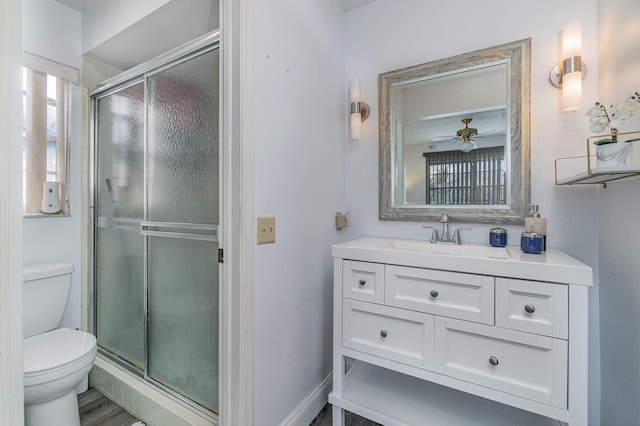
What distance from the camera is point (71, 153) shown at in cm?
192

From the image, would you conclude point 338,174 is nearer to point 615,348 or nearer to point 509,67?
point 509,67

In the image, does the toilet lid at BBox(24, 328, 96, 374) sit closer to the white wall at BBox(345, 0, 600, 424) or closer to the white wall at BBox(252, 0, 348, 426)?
the white wall at BBox(252, 0, 348, 426)

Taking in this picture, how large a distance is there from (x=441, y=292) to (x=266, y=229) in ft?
2.53

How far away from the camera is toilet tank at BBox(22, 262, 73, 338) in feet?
5.22

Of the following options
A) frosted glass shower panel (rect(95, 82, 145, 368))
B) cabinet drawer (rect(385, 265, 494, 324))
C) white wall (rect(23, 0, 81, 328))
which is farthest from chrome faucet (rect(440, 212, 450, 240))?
white wall (rect(23, 0, 81, 328))

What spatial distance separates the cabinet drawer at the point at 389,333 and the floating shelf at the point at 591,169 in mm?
777

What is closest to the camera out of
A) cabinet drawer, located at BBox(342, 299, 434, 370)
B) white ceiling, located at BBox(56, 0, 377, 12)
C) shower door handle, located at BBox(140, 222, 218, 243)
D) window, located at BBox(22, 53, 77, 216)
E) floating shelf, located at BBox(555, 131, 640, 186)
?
floating shelf, located at BBox(555, 131, 640, 186)

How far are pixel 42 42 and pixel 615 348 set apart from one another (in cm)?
342

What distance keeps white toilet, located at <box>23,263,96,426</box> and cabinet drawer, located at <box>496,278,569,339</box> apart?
189 centimetres

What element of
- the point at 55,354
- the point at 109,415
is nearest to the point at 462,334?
the point at 55,354

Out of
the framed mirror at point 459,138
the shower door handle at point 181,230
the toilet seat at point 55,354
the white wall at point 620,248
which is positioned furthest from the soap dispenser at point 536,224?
the toilet seat at point 55,354

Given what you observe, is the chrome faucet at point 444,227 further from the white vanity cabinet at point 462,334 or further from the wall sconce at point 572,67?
the wall sconce at point 572,67

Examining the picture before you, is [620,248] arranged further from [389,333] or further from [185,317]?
[185,317]

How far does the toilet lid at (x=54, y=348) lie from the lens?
4.28ft
